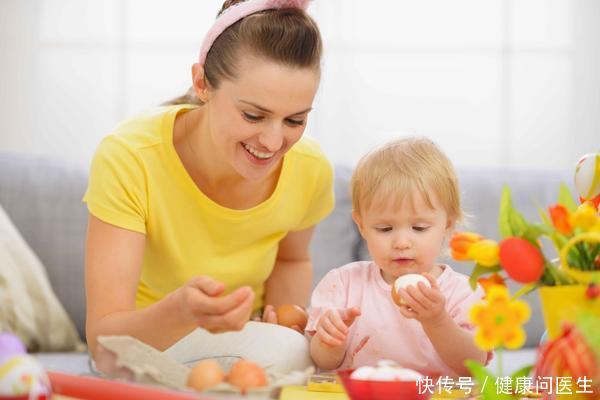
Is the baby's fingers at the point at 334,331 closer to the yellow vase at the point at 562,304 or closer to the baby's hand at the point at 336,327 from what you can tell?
the baby's hand at the point at 336,327

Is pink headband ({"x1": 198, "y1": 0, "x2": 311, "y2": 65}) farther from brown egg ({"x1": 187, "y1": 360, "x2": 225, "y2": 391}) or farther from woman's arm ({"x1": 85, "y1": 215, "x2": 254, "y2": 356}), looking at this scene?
brown egg ({"x1": 187, "y1": 360, "x2": 225, "y2": 391})

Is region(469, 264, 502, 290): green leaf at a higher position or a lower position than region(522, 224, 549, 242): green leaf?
lower

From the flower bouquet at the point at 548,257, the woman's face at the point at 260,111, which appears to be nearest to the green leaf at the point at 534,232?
the flower bouquet at the point at 548,257

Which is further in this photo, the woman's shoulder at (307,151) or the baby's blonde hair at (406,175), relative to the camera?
the woman's shoulder at (307,151)

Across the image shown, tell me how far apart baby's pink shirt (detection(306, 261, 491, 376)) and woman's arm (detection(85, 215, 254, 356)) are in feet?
1.13

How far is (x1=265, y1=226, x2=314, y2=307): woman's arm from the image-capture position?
77.4 inches

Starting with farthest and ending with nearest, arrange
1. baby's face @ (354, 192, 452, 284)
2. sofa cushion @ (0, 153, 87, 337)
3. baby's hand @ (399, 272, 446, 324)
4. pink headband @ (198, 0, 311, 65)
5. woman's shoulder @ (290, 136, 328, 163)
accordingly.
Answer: sofa cushion @ (0, 153, 87, 337) < woman's shoulder @ (290, 136, 328, 163) < pink headband @ (198, 0, 311, 65) < baby's face @ (354, 192, 452, 284) < baby's hand @ (399, 272, 446, 324)

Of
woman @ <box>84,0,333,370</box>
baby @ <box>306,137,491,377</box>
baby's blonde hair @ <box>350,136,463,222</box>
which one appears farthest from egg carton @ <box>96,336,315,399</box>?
baby's blonde hair @ <box>350,136,463,222</box>

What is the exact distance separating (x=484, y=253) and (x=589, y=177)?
369 millimetres

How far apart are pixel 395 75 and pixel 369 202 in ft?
6.08

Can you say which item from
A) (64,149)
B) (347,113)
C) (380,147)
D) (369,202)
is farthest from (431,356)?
(64,149)

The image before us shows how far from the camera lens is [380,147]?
1.56 meters

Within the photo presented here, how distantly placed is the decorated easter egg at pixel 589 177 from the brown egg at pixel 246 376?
1.89 feet

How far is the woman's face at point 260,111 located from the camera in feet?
4.75
